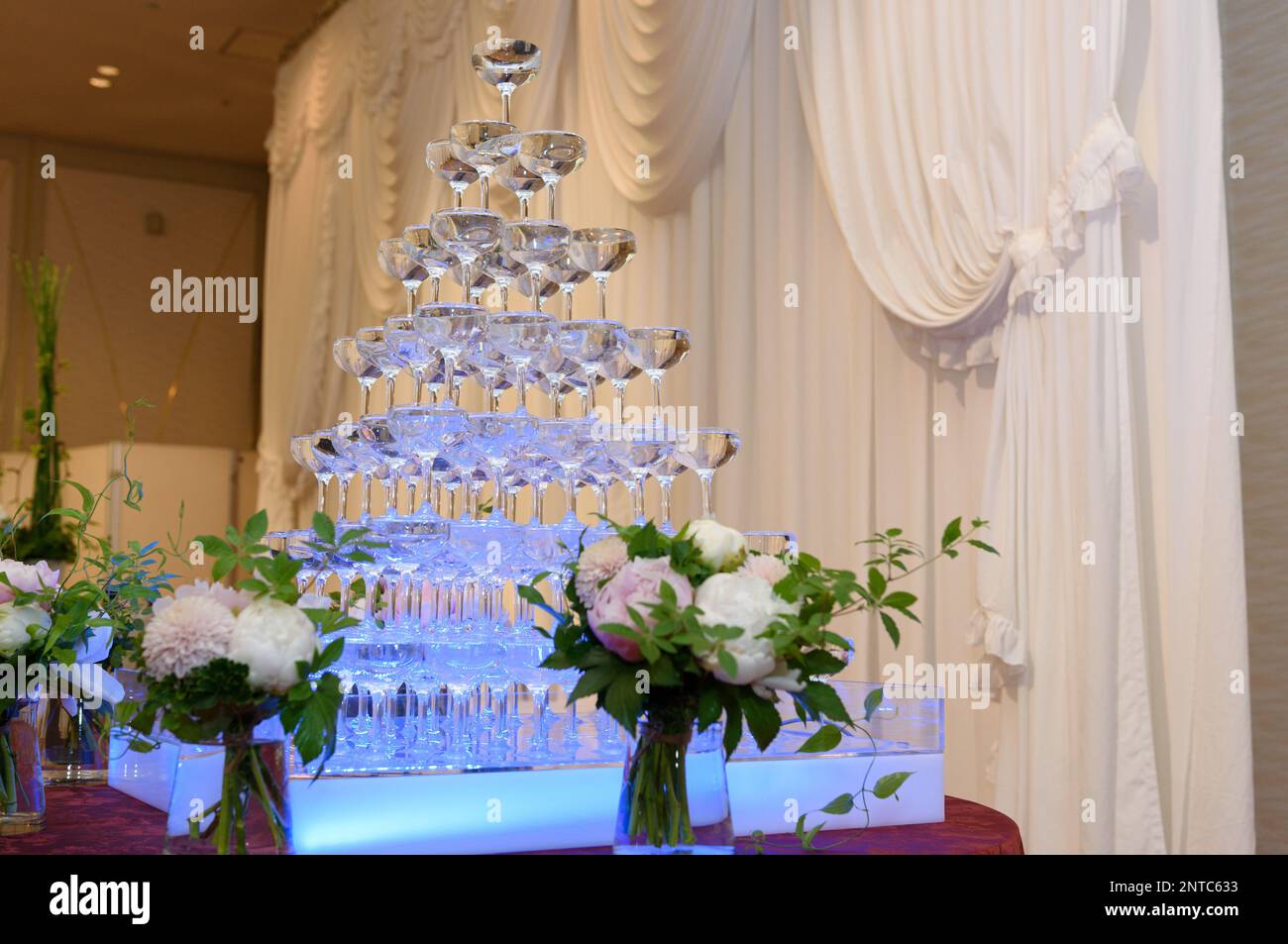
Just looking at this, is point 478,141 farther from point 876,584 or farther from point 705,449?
point 876,584

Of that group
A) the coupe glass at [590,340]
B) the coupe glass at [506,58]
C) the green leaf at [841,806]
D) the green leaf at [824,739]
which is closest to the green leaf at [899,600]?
the green leaf at [824,739]

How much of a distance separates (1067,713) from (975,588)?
1.66 feet

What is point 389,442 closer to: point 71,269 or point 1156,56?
point 1156,56

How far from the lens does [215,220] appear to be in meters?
9.71

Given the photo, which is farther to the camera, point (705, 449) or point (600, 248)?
point (600, 248)

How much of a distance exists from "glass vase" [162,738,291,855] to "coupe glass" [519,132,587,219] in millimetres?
971

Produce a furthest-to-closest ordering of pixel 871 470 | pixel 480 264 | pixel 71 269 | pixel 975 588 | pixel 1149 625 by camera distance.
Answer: pixel 71 269 < pixel 871 470 < pixel 975 588 < pixel 1149 625 < pixel 480 264

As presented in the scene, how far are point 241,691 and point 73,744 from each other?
1.01m

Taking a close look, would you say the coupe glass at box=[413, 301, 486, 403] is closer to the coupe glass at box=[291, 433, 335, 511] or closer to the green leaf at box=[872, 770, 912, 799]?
the coupe glass at box=[291, 433, 335, 511]

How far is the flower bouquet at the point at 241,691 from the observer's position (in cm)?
117

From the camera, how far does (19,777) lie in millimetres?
1570

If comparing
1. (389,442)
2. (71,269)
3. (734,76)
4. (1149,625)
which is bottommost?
(1149,625)

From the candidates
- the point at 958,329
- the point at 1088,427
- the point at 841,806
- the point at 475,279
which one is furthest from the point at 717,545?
the point at 958,329
